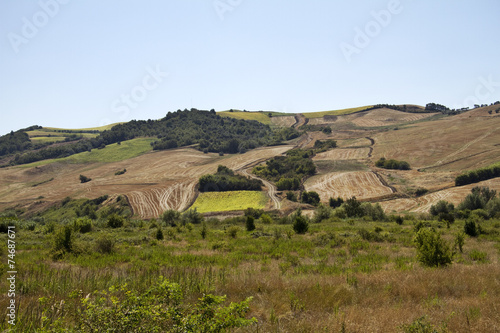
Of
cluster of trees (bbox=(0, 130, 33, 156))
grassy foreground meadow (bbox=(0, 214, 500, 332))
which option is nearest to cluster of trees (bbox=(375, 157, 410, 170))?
grassy foreground meadow (bbox=(0, 214, 500, 332))

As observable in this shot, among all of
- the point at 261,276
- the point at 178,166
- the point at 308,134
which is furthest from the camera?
the point at 308,134

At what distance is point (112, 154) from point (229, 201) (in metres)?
91.9

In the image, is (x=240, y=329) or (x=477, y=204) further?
(x=477, y=204)

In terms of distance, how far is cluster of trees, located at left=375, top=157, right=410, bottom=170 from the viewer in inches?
3322

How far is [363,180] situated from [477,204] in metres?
36.0

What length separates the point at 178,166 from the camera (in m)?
111

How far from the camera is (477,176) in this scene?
63250 mm

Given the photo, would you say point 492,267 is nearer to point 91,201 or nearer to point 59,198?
point 91,201

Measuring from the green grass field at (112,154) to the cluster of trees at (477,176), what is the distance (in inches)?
4975

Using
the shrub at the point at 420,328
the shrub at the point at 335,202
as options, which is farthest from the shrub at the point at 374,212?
the shrub at the point at 420,328

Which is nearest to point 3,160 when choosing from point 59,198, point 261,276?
Answer: point 59,198

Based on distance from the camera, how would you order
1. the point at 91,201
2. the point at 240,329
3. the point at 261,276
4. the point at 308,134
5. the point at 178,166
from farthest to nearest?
the point at 308,134 → the point at 178,166 → the point at 91,201 → the point at 261,276 → the point at 240,329

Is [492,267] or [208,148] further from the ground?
[208,148]

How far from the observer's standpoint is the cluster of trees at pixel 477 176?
62844 millimetres
